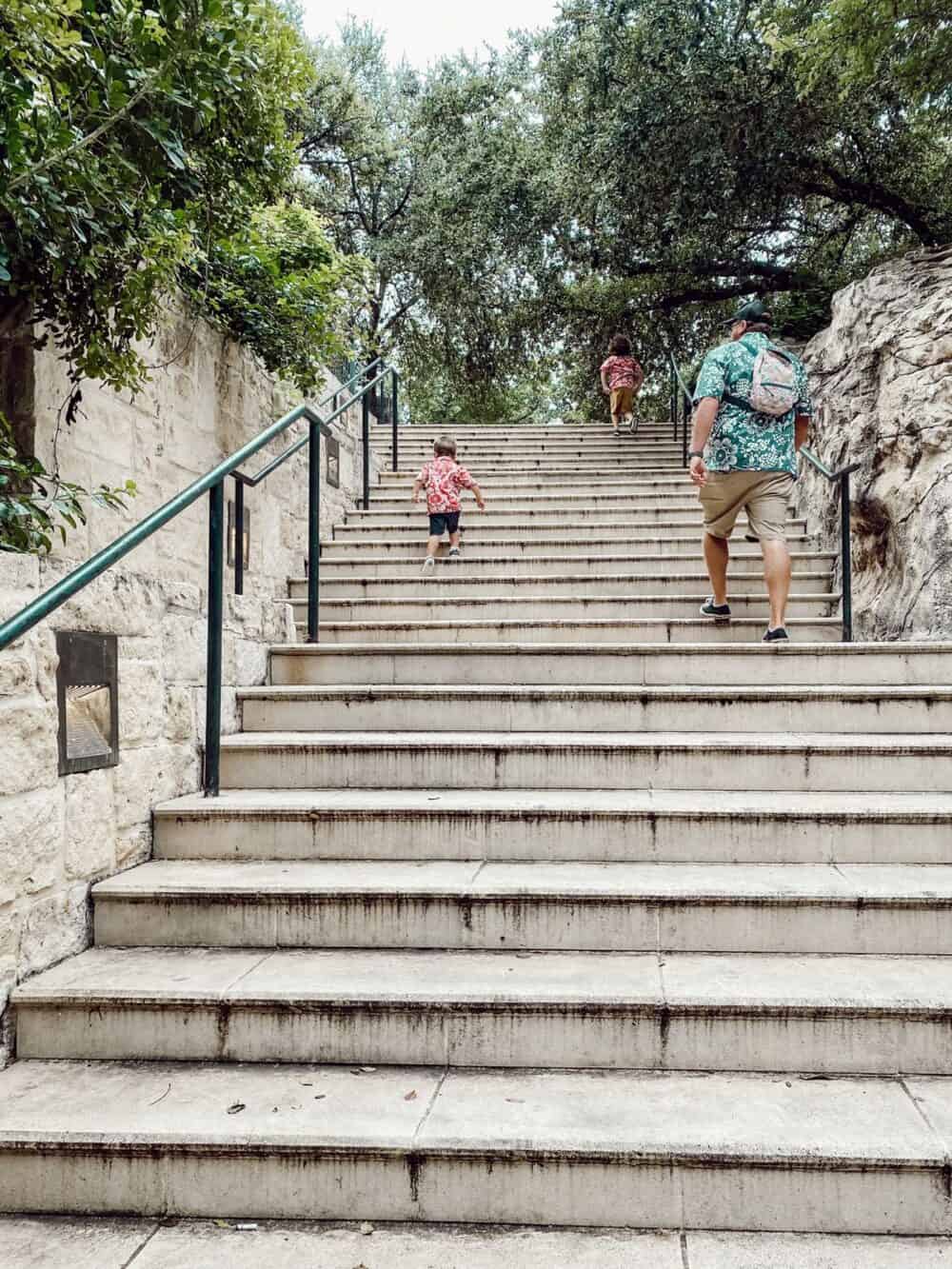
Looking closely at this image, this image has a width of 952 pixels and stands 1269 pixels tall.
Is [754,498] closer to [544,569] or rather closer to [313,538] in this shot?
[544,569]

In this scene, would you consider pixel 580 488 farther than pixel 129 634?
Yes

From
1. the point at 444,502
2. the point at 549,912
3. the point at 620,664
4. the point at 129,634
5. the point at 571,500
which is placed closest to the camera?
the point at 549,912

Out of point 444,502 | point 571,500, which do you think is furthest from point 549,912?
point 571,500

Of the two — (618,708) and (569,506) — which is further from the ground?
(569,506)

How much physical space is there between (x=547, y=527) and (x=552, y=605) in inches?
65.8

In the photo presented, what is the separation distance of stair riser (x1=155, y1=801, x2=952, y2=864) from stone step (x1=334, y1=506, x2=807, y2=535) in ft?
12.0

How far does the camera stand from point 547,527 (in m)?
7.28

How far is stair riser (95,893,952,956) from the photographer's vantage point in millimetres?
2883

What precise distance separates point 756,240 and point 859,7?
188 inches

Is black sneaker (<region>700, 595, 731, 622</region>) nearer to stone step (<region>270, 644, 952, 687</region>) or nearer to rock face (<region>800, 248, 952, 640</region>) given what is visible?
stone step (<region>270, 644, 952, 687</region>)

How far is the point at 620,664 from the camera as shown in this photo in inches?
185

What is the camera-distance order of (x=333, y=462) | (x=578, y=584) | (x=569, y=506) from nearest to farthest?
(x=578, y=584)
(x=333, y=462)
(x=569, y=506)

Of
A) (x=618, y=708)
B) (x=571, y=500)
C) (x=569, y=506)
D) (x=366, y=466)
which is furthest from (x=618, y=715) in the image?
(x=366, y=466)

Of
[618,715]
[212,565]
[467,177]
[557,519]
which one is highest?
[467,177]
